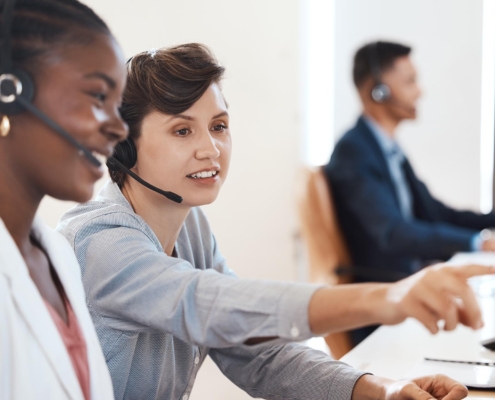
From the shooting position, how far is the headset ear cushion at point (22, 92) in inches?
26.6

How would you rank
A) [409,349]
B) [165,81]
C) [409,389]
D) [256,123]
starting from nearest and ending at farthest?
[409,389] < [165,81] < [409,349] < [256,123]

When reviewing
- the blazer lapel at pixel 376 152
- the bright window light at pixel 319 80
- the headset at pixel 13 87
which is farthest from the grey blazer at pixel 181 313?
the bright window light at pixel 319 80

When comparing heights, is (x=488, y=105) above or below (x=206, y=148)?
below

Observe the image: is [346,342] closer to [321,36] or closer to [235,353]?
[235,353]

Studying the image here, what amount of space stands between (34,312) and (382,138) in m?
2.11

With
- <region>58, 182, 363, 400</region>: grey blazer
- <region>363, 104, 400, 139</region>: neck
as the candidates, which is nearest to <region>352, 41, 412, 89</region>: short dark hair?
<region>363, 104, 400, 139</region>: neck

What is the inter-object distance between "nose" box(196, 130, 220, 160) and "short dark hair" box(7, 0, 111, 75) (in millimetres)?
425

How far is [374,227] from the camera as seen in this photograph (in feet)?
7.75

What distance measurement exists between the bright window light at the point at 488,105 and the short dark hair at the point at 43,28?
3272 mm

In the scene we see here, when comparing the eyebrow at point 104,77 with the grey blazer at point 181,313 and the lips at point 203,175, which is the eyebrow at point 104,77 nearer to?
the grey blazer at point 181,313

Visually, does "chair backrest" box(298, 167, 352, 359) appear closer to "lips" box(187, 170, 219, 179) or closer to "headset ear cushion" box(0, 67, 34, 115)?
"lips" box(187, 170, 219, 179)

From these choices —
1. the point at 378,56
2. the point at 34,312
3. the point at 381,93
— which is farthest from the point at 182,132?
the point at 378,56

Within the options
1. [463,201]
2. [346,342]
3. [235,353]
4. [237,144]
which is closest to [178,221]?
[235,353]

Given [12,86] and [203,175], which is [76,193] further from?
[203,175]
